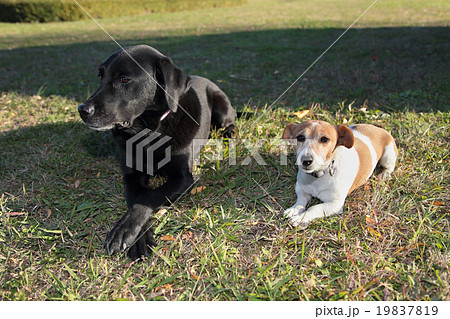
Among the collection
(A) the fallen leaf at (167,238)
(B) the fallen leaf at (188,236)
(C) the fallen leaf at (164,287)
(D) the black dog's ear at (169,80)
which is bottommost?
(C) the fallen leaf at (164,287)

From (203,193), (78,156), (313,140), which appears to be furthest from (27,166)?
(313,140)

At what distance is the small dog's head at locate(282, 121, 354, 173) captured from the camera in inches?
102

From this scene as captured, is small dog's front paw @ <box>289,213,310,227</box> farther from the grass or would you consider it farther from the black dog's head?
the black dog's head

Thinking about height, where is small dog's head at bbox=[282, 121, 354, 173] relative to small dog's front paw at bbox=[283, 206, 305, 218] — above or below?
above

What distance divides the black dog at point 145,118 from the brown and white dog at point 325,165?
1.05 metres

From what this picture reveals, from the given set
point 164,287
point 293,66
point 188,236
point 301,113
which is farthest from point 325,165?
point 293,66

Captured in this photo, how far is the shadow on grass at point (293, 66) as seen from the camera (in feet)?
17.8

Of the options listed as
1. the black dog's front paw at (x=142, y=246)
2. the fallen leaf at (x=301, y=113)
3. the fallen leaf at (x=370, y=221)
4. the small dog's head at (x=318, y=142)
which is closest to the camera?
the black dog's front paw at (x=142, y=246)

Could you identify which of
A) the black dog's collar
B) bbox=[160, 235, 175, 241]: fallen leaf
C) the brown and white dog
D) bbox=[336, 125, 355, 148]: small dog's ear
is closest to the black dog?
bbox=[160, 235, 175, 241]: fallen leaf

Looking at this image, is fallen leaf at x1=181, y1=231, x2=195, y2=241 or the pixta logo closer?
fallen leaf at x1=181, y1=231, x2=195, y2=241

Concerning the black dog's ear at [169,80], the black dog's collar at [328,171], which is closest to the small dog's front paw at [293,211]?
the black dog's collar at [328,171]

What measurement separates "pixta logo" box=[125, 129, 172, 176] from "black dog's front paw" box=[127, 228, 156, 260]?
780mm

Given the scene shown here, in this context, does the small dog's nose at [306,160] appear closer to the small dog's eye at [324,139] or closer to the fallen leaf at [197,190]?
the small dog's eye at [324,139]

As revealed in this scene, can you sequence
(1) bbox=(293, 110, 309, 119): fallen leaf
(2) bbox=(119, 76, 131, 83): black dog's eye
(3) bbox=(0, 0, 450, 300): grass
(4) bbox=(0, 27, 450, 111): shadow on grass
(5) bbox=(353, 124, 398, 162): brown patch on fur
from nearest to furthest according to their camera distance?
(3) bbox=(0, 0, 450, 300): grass → (2) bbox=(119, 76, 131, 83): black dog's eye → (5) bbox=(353, 124, 398, 162): brown patch on fur → (1) bbox=(293, 110, 309, 119): fallen leaf → (4) bbox=(0, 27, 450, 111): shadow on grass
